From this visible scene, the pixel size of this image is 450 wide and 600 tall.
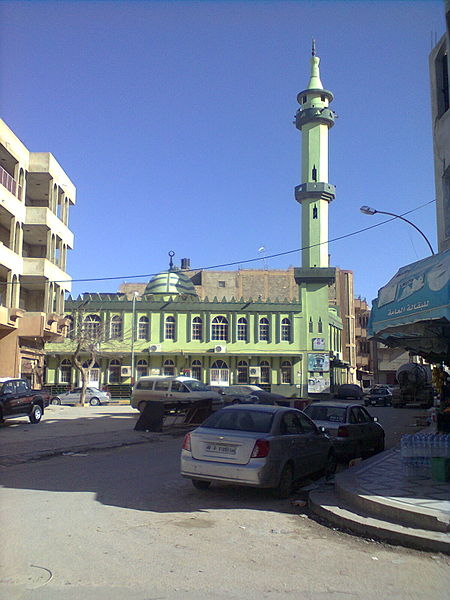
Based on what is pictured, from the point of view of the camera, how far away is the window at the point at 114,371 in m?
54.1

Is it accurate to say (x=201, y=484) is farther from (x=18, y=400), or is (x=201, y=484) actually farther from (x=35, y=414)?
(x=35, y=414)

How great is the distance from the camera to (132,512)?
780 cm

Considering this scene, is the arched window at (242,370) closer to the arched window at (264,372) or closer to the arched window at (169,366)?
the arched window at (264,372)

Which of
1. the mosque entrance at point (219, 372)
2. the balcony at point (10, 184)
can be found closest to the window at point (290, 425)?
the balcony at point (10, 184)

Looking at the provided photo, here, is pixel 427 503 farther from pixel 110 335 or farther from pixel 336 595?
pixel 110 335

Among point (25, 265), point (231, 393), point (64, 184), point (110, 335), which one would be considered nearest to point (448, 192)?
point (231, 393)

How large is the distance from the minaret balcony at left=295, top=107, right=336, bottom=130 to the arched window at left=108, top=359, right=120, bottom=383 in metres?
30.9

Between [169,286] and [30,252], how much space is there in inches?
945

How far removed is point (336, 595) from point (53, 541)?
314 centimetres

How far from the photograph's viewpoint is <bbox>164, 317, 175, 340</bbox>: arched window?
55.3 m

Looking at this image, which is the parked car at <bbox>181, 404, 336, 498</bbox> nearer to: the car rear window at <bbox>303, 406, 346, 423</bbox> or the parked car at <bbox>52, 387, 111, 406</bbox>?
the car rear window at <bbox>303, 406, 346, 423</bbox>

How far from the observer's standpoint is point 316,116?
5888cm

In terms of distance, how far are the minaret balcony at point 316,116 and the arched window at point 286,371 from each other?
2474cm

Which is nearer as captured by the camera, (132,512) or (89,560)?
(89,560)
